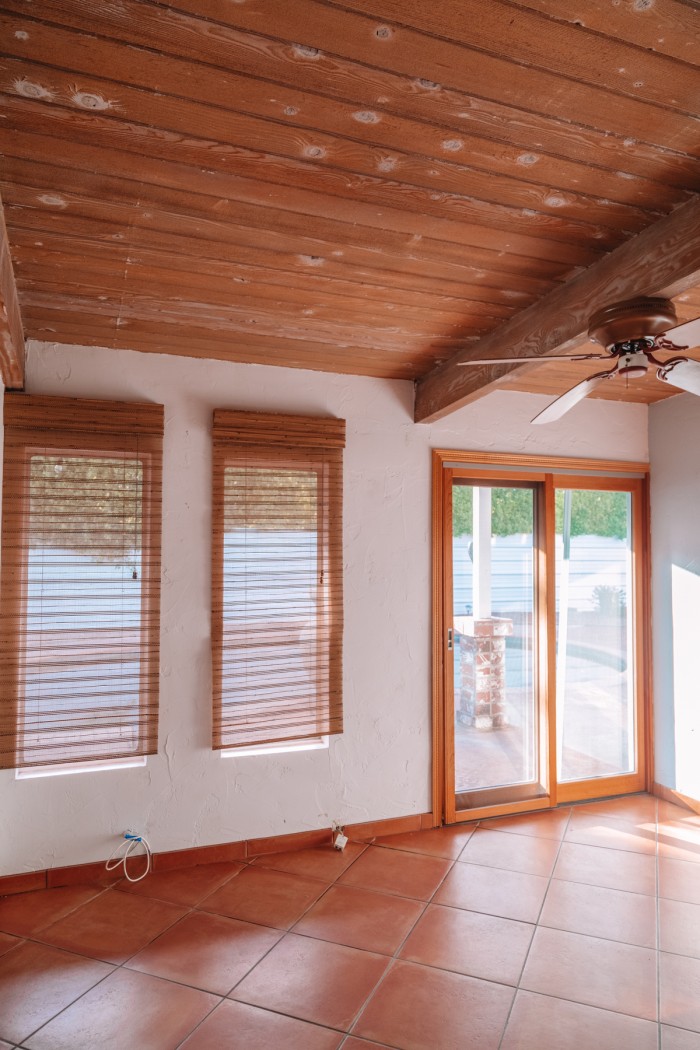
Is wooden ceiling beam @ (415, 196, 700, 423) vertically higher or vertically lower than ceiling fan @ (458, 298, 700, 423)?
higher

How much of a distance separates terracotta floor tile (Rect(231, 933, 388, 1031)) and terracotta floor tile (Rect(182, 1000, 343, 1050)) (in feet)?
0.13

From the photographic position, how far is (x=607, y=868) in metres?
3.28

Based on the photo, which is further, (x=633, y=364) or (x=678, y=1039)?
(x=633, y=364)

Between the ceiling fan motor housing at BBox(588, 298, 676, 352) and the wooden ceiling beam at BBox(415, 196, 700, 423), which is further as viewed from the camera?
the ceiling fan motor housing at BBox(588, 298, 676, 352)

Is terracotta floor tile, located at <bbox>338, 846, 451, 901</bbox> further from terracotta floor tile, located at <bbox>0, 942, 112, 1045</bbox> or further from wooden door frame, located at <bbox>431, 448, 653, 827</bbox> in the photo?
terracotta floor tile, located at <bbox>0, 942, 112, 1045</bbox>

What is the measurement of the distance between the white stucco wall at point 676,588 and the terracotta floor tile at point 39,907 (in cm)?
338

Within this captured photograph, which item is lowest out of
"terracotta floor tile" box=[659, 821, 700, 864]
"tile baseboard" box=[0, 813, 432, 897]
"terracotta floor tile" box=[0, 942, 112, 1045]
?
"terracotta floor tile" box=[659, 821, 700, 864]

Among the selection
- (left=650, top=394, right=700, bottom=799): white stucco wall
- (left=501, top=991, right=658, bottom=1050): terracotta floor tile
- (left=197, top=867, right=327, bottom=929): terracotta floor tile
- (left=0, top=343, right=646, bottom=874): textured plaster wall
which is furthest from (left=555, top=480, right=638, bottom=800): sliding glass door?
(left=501, top=991, right=658, bottom=1050): terracotta floor tile

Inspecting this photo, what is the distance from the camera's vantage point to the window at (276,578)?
10.9 ft

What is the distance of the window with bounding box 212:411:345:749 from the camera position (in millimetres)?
3334

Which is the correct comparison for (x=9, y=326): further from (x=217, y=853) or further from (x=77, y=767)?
(x=217, y=853)

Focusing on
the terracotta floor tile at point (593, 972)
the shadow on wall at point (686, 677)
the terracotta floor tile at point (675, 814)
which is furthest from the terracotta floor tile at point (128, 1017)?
the shadow on wall at point (686, 677)

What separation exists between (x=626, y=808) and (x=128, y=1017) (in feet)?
10.1

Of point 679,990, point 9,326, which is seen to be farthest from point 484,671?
point 9,326
